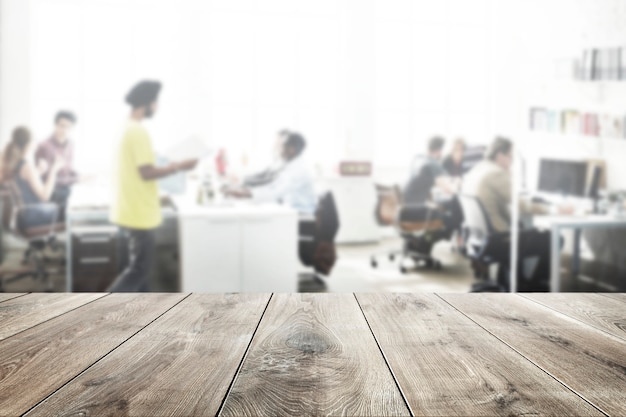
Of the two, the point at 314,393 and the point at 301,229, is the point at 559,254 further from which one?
the point at 314,393

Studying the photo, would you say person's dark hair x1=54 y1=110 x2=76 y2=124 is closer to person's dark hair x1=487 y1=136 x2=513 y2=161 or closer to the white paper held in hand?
the white paper held in hand

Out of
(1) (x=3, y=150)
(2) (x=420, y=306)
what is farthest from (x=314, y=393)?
(1) (x=3, y=150)

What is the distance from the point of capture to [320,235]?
5156mm

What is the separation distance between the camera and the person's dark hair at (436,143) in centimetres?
591

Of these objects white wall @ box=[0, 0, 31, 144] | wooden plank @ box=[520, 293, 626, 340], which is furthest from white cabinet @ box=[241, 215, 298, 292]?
wooden plank @ box=[520, 293, 626, 340]

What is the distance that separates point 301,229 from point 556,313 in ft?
12.1

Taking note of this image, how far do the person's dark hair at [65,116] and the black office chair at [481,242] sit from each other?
2.98m

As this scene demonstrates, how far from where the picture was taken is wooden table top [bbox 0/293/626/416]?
88cm

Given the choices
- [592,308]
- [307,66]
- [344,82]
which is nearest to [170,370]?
[592,308]

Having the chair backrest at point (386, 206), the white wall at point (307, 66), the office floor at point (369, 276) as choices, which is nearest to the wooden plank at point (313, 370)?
the white wall at point (307, 66)

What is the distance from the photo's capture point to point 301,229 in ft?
16.6

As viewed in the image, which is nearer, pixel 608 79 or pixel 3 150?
pixel 608 79

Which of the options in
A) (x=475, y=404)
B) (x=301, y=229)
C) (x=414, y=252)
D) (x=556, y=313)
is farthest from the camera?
(x=414, y=252)

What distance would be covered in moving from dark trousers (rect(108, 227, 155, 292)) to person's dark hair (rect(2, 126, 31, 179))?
105 cm
